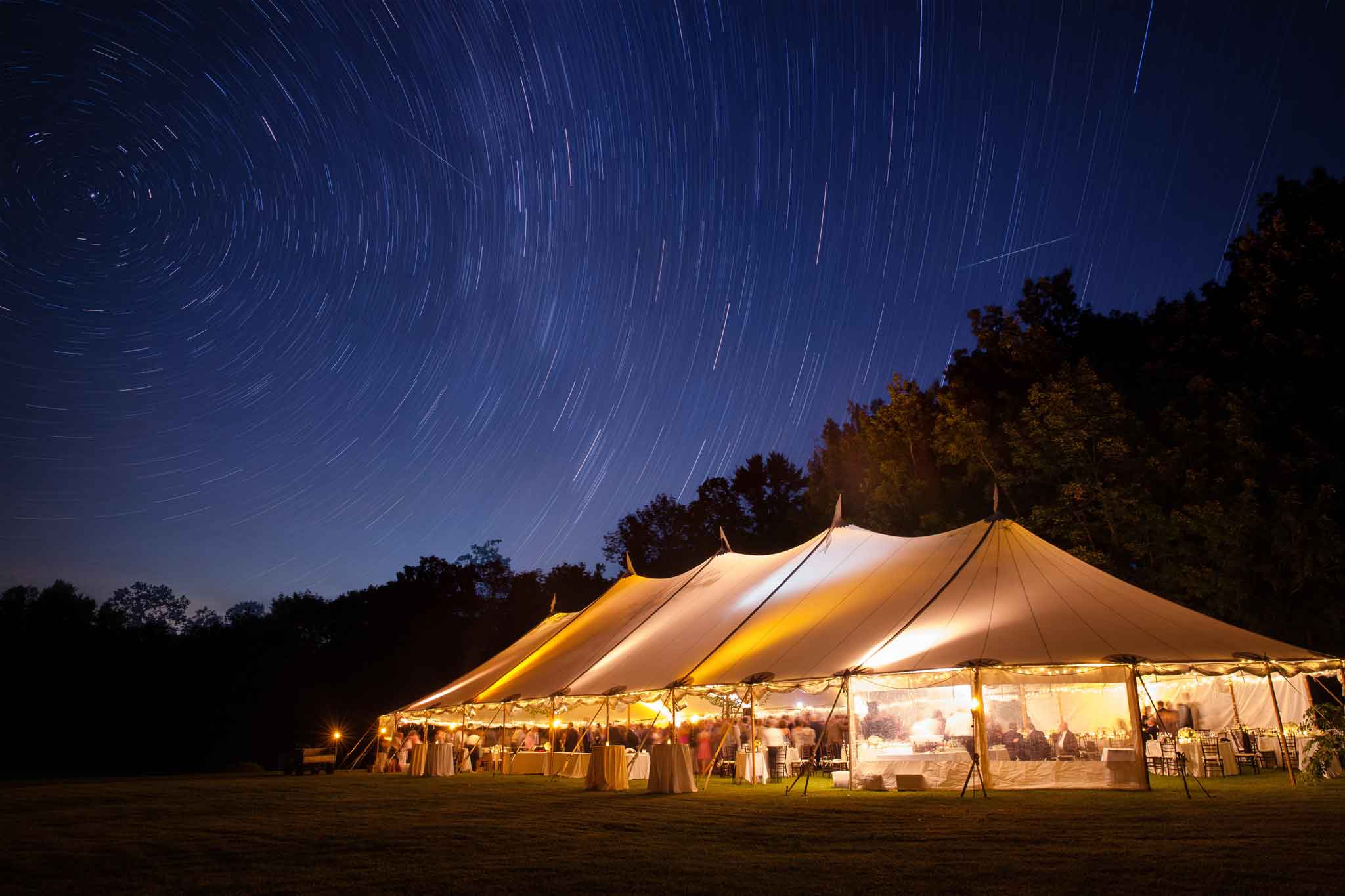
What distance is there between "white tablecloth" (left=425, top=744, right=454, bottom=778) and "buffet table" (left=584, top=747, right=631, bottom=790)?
713 cm

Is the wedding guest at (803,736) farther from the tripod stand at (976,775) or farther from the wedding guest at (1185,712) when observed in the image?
the tripod stand at (976,775)

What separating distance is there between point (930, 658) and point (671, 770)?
3.61m

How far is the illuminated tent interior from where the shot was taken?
35.6 ft

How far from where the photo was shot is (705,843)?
6.94 meters

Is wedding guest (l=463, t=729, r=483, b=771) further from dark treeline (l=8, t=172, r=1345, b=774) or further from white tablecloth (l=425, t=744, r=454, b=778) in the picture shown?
dark treeline (l=8, t=172, r=1345, b=774)

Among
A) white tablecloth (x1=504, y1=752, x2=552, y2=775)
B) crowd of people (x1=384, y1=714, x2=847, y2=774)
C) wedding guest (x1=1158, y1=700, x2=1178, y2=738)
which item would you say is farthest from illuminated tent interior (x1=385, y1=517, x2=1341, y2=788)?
white tablecloth (x1=504, y1=752, x2=552, y2=775)

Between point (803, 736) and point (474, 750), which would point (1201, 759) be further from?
point (474, 750)

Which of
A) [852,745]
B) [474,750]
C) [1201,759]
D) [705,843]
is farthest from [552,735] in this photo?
[705,843]

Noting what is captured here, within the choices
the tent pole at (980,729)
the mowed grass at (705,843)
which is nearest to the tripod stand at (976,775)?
the tent pole at (980,729)

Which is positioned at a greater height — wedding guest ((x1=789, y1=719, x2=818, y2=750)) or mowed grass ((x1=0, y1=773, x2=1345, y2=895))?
wedding guest ((x1=789, y1=719, x2=818, y2=750))

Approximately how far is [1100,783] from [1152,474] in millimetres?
11627

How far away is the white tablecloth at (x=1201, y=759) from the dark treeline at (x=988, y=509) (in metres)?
4.87

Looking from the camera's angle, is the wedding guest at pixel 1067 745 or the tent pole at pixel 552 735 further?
the tent pole at pixel 552 735

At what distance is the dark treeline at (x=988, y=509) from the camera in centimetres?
1866
